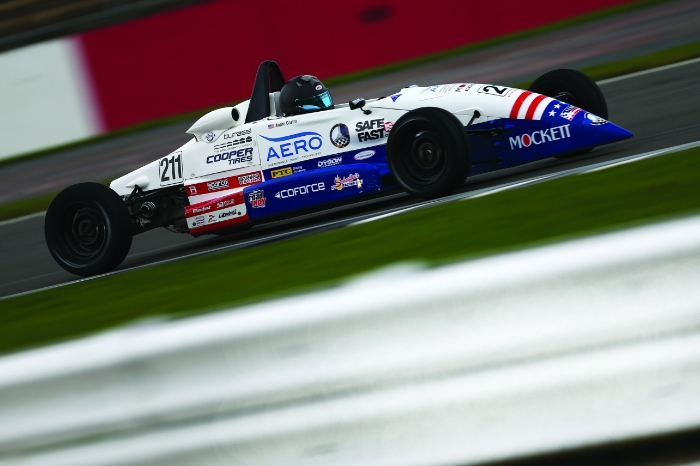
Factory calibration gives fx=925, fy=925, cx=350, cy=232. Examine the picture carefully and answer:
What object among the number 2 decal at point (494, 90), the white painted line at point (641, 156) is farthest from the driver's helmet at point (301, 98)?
the white painted line at point (641, 156)

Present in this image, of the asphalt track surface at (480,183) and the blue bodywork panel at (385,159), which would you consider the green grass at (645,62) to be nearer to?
the asphalt track surface at (480,183)

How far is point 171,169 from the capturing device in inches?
310

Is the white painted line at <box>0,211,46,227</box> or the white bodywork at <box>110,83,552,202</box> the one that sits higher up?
the white bodywork at <box>110,83,552,202</box>

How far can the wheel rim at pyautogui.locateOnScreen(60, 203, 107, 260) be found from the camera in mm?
7625

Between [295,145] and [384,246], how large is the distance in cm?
236

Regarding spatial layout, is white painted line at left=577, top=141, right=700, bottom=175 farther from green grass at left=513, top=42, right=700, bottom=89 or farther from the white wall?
the white wall

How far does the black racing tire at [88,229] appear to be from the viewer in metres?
7.47

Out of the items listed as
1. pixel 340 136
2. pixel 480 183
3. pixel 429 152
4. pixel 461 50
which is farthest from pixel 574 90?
pixel 461 50

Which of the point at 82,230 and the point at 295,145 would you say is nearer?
the point at 295,145

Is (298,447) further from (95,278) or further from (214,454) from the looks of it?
(95,278)

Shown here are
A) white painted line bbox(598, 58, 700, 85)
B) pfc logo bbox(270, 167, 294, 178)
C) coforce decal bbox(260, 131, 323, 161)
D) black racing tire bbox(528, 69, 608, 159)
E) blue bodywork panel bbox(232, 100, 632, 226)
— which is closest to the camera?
blue bodywork panel bbox(232, 100, 632, 226)

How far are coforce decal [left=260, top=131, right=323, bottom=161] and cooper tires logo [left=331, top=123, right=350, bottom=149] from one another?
113 mm

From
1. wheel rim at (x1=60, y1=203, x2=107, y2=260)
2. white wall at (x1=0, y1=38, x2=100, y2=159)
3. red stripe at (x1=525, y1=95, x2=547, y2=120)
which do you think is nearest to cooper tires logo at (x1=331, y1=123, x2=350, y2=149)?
red stripe at (x1=525, y1=95, x2=547, y2=120)

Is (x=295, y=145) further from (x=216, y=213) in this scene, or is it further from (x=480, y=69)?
(x=480, y=69)
